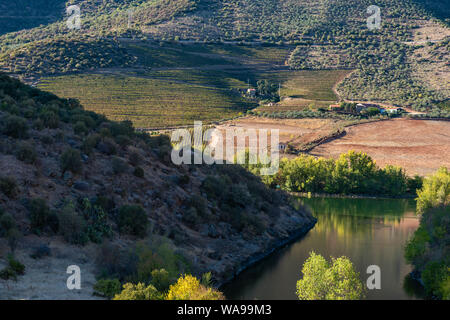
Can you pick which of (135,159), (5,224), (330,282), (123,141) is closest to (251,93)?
(123,141)

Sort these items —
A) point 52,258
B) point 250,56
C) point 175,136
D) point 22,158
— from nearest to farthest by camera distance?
point 52,258 < point 22,158 < point 175,136 < point 250,56

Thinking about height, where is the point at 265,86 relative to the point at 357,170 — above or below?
above

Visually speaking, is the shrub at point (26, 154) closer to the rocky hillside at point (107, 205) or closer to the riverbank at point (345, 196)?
the rocky hillside at point (107, 205)

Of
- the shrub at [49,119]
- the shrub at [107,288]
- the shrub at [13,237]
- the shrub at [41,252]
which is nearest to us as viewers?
the shrub at [107,288]

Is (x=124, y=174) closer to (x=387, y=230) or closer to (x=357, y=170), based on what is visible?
(x=387, y=230)

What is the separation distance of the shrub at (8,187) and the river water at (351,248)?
41.2 ft

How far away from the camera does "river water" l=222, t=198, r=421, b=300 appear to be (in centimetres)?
3031

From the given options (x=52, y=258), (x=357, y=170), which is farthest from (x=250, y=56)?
(x=52, y=258)

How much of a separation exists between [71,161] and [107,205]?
3560 mm

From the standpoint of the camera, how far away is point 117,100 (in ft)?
275

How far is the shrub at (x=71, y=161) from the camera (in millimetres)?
30719

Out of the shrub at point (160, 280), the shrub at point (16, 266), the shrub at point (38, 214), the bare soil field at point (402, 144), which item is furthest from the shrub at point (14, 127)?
the bare soil field at point (402, 144)

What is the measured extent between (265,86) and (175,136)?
123 feet

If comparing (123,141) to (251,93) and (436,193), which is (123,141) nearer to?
(436,193)
